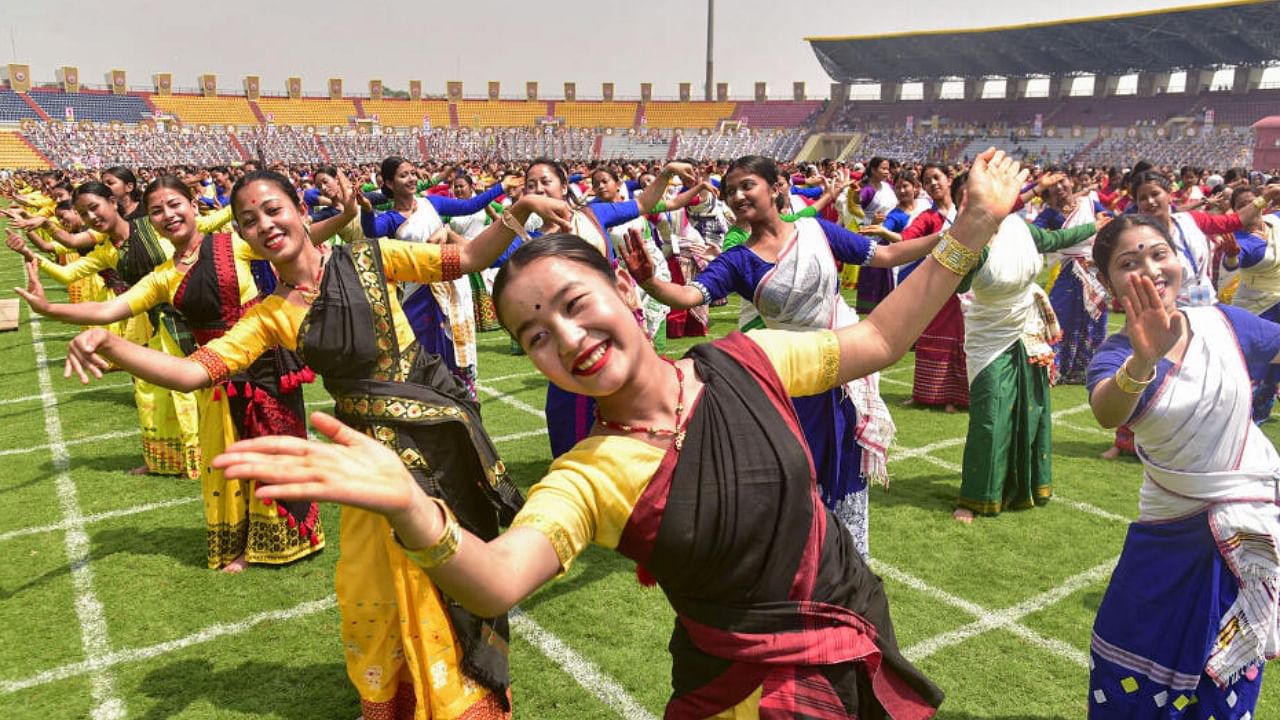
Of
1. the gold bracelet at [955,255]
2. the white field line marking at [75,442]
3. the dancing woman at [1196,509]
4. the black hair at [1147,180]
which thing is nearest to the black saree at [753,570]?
the gold bracelet at [955,255]

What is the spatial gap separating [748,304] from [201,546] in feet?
12.0

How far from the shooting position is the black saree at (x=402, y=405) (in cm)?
297

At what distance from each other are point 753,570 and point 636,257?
1.43 metres

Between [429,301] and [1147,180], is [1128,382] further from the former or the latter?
[429,301]

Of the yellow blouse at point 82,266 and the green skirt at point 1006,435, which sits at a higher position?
the yellow blouse at point 82,266

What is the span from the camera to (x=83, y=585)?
465cm

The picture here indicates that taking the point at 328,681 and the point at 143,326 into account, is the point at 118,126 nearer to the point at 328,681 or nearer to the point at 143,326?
the point at 143,326

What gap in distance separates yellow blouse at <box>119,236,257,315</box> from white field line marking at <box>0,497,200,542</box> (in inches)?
72.6

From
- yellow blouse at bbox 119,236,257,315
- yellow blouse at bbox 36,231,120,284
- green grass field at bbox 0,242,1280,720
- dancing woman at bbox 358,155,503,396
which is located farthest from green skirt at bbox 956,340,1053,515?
yellow blouse at bbox 36,231,120,284

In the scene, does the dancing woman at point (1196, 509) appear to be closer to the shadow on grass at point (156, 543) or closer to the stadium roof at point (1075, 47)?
the shadow on grass at point (156, 543)

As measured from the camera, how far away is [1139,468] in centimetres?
623

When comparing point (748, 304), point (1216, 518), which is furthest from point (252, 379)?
point (1216, 518)

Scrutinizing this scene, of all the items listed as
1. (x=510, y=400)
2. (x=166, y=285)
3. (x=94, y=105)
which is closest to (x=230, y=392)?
(x=166, y=285)

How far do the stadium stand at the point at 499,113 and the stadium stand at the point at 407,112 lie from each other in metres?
1.66
